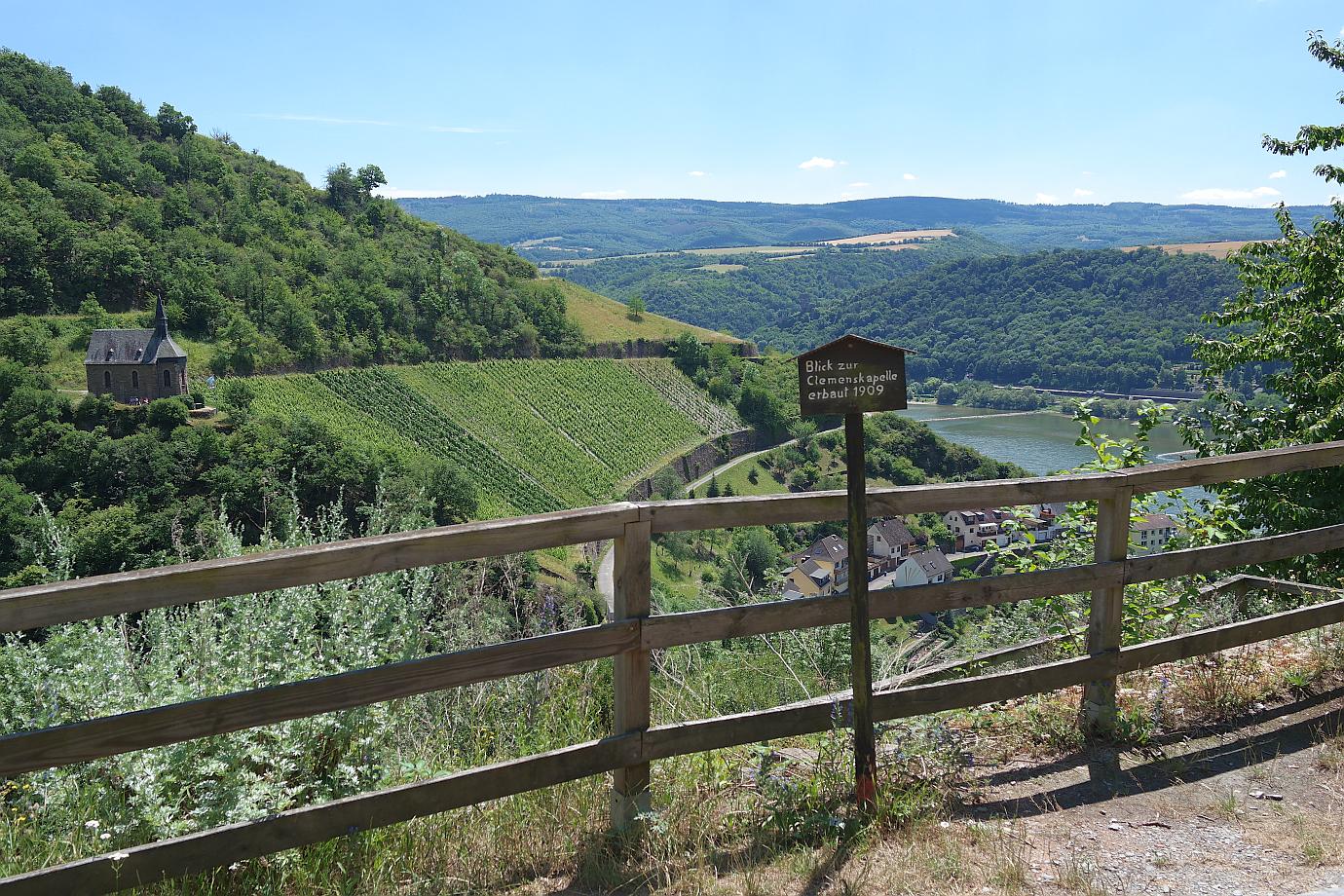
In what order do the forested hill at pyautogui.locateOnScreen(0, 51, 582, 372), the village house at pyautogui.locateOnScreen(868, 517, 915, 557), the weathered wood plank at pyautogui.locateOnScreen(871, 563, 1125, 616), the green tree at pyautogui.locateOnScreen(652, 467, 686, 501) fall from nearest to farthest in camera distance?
the weathered wood plank at pyautogui.locateOnScreen(871, 563, 1125, 616), the village house at pyautogui.locateOnScreen(868, 517, 915, 557), the green tree at pyautogui.locateOnScreen(652, 467, 686, 501), the forested hill at pyautogui.locateOnScreen(0, 51, 582, 372)

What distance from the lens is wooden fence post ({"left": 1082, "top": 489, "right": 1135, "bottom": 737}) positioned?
3055mm

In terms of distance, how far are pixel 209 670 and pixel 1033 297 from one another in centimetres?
13241

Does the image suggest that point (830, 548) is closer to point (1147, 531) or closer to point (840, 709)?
point (1147, 531)

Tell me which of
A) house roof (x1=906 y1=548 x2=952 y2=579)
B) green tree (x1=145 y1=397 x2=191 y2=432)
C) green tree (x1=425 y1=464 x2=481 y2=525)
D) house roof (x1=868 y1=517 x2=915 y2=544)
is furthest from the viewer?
green tree (x1=145 y1=397 x2=191 y2=432)

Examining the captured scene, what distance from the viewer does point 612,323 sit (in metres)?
98.6

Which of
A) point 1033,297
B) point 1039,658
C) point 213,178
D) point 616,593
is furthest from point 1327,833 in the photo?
point 1033,297

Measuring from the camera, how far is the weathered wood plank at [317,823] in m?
1.94

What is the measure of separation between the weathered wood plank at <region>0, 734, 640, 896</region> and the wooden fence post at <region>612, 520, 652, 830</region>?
0.20ft

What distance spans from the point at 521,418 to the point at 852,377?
7117cm

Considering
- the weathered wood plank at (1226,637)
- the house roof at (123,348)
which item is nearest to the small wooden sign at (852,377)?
the weathered wood plank at (1226,637)

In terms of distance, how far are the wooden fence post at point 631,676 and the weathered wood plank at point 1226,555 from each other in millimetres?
1685

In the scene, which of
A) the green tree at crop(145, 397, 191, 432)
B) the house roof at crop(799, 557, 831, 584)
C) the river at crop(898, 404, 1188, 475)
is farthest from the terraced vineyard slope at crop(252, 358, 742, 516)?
the house roof at crop(799, 557, 831, 584)

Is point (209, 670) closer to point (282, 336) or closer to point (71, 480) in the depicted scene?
point (71, 480)

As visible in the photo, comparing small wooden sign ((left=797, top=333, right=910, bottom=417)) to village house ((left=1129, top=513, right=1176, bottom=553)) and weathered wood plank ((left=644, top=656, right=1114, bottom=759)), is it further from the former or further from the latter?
village house ((left=1129, top=513, right=1176, bottom=553))
